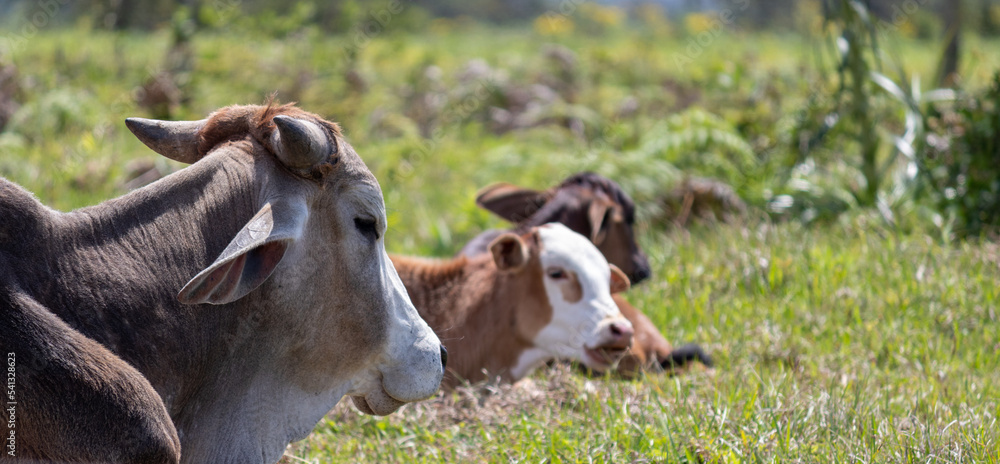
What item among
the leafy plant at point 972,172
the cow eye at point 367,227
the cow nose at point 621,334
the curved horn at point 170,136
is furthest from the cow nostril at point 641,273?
the curved horn at point 170,136

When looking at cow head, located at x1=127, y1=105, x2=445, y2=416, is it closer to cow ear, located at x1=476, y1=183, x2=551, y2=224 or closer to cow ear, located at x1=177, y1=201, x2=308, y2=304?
cow ear, located at x1=177, y1=201, x2=308, y2=304

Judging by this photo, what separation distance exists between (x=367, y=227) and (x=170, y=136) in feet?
2.37

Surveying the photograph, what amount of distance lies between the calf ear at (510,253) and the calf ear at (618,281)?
21.0 inches

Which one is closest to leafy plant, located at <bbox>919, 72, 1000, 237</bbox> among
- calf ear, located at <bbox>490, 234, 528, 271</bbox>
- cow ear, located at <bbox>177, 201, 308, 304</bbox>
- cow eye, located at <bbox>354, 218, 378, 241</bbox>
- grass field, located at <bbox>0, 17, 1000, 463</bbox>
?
grass field, located at <bbox>0, 17, 1000, 463</bbox>

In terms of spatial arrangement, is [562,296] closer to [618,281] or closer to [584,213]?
[618,281]

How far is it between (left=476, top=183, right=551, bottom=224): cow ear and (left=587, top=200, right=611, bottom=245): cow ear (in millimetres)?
525

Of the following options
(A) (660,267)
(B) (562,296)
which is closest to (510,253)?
(B) (562,296)

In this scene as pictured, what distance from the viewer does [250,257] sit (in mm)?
2510

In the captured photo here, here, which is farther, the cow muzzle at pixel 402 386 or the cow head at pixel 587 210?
the cow head at pixel 587 210

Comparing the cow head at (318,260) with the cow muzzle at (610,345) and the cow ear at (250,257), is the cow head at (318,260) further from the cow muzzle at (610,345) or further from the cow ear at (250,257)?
the cow muzzle at (610,345)

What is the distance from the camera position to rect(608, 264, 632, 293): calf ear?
17.6 ft

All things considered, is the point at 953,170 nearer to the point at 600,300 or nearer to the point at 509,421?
the point at 600,300

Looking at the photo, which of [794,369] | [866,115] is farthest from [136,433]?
[866,115]

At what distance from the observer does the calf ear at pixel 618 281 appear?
5371 millimetres
